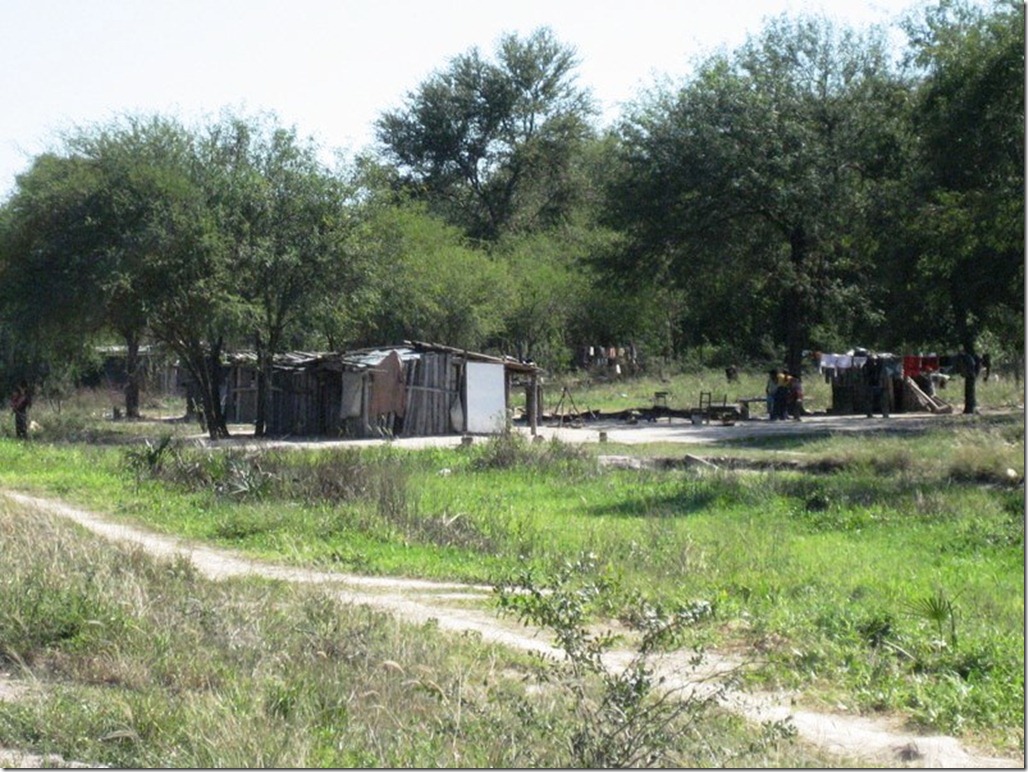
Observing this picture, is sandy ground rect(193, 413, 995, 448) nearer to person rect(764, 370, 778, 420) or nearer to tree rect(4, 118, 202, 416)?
person rect(764, 370, 778, 420)

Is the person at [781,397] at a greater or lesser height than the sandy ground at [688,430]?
greater

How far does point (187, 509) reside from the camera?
1931 cm

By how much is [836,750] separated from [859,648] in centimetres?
230

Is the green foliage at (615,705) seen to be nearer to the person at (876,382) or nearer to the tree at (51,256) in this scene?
the tree at (51,256)

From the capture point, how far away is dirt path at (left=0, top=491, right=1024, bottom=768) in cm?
838

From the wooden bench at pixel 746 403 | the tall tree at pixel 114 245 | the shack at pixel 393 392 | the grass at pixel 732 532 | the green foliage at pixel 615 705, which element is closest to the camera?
the green foliage at pixel 615 705

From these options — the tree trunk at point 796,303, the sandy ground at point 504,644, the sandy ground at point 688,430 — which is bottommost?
the sandy ground at point 504,644

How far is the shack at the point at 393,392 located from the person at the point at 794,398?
7.72 meters

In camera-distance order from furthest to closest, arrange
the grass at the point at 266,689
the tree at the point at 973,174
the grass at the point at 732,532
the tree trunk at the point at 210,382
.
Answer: the tree trunk at the point at 210,382 < the tree at the point at 973,174 < the grass at the point at 732,532 < the grass at the point at 266,689

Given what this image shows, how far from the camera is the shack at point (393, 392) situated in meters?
39.9

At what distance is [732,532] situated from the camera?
57.7ft

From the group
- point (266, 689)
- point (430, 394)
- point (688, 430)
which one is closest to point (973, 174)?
point (688, 430)

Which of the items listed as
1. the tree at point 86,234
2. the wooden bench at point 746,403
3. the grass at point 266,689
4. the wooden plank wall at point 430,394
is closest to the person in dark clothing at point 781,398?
the wooden bench at point 746,403

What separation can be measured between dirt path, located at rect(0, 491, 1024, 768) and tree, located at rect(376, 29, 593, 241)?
53.6m
